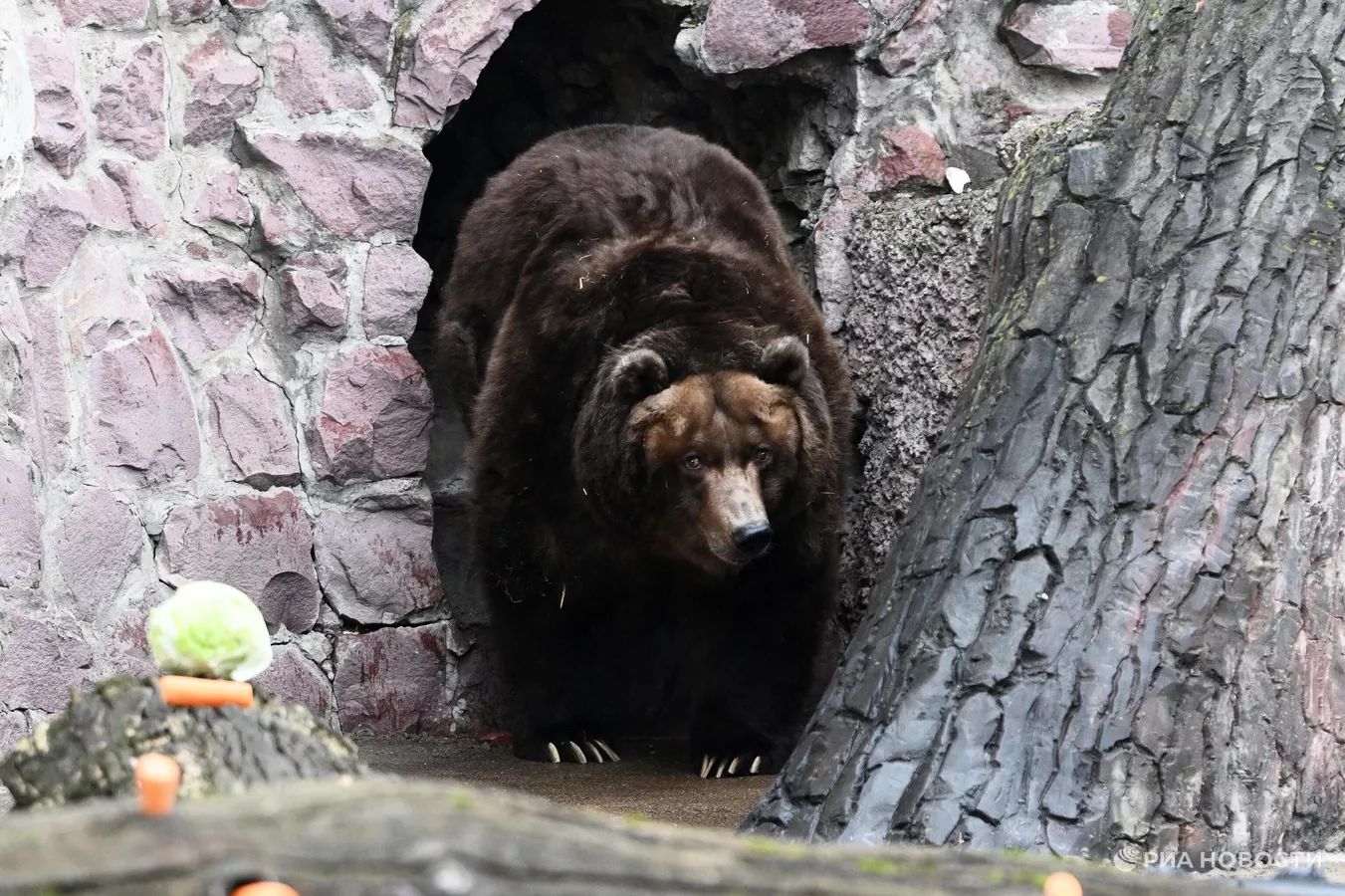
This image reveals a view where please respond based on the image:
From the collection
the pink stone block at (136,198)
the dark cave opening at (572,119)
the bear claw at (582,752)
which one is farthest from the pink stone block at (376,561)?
the pink stone block at (136,198)

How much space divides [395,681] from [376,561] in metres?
0.41

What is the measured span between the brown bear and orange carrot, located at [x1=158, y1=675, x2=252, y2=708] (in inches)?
92.0

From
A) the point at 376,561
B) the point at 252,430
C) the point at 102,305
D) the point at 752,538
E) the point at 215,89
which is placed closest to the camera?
the point at 752,538

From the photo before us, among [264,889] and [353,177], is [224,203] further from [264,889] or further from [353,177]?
[264,889]

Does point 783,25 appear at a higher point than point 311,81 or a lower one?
higher

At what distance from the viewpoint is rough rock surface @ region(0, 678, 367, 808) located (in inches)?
67.9

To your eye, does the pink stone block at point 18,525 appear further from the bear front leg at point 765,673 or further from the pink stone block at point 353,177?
the bear front leg at point 765,673

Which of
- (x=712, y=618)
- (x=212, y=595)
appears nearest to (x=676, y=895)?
(x=212, y=595)

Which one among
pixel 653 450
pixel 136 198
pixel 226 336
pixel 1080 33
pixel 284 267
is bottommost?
pixel 653 450

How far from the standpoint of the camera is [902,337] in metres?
4.81

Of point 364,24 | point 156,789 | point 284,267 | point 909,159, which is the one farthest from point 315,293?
point 156,789

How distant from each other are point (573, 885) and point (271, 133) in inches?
152

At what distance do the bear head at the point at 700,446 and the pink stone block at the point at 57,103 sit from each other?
1636mm

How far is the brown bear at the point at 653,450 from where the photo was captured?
4266 millimetres
